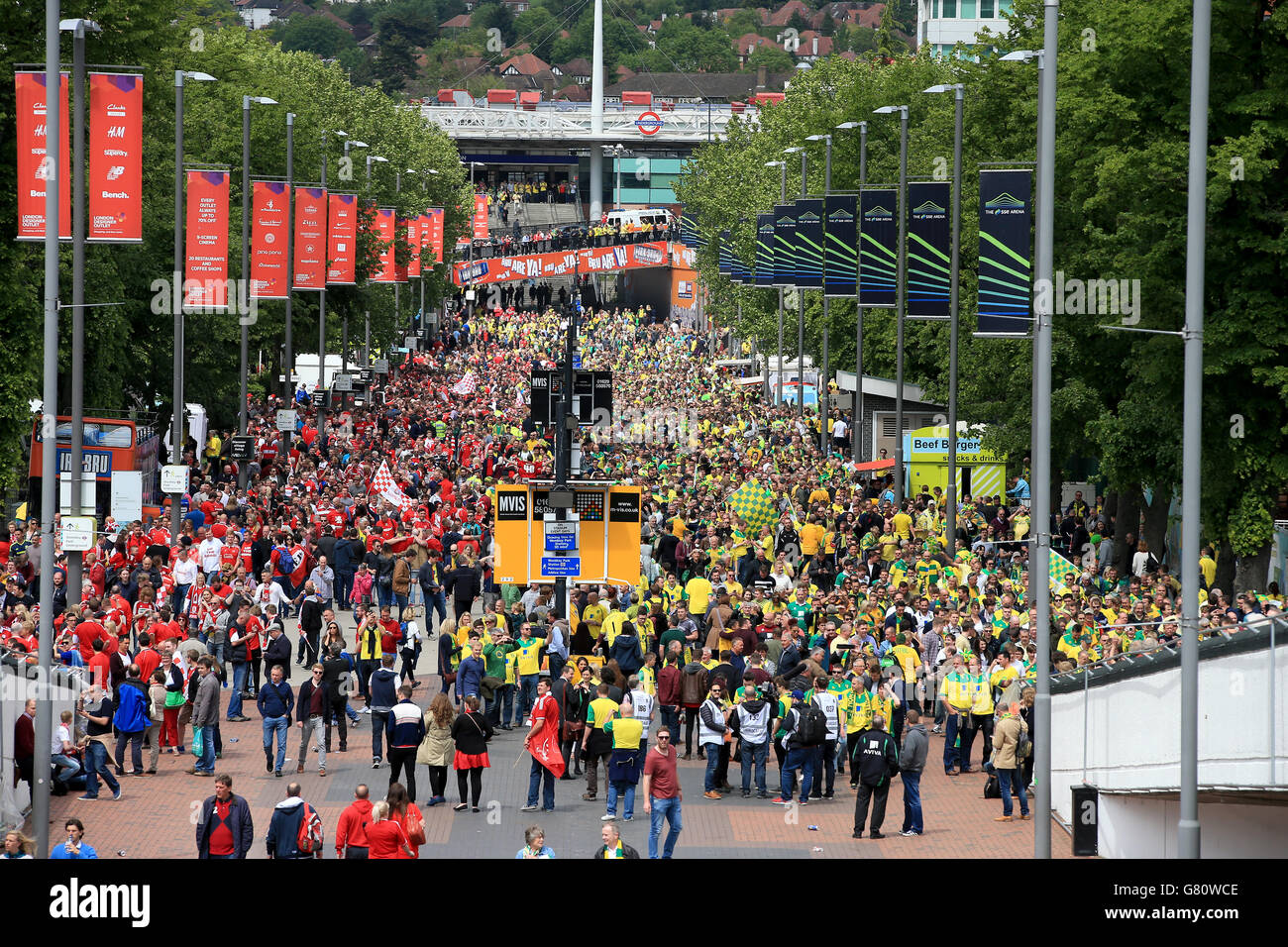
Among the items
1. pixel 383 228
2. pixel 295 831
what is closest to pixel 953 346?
Result: pixel 295 831

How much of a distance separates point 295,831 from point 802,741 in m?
6.42

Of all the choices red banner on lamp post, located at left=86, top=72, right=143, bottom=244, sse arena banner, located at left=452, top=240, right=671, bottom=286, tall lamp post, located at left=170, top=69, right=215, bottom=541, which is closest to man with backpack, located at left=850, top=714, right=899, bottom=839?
red banner on lamp post, located at left=86, top=72, right=143, bottom=244

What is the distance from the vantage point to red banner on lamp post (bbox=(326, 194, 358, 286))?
48281 millimetres

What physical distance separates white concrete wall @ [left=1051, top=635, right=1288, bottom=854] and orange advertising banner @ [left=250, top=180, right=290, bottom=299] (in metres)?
24.4

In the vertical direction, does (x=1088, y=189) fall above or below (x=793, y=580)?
above

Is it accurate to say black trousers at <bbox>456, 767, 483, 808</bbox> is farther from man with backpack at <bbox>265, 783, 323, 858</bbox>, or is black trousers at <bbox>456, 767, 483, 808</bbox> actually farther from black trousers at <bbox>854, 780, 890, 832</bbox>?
man with backpack at <bbox>265, 783, 323, 858</bbox>

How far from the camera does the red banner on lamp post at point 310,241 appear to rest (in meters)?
45.2

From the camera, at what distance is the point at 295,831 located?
16.2m

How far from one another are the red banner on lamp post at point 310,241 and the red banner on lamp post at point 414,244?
2501 centimetres

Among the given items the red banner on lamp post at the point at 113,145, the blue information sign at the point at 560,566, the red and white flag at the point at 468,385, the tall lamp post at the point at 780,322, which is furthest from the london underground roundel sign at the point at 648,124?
the red banner on lamp post at the point at 113,145

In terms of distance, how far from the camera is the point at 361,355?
7588 centimetres
